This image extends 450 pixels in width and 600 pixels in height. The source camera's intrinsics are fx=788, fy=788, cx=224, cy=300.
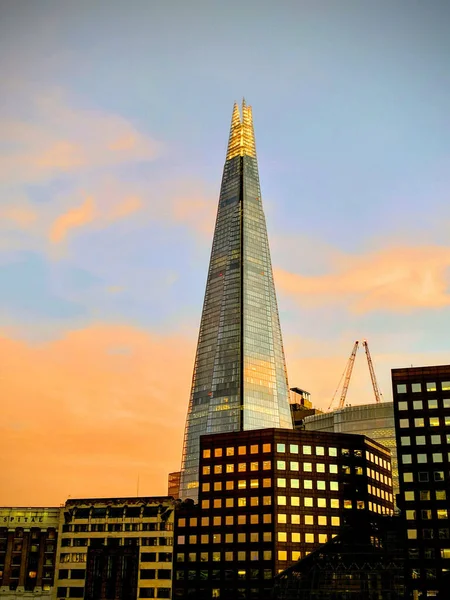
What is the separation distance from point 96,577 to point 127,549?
10.4 meters

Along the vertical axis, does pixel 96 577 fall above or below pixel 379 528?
below

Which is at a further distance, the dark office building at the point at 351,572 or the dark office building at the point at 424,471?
the dark office building at the point at 424,471

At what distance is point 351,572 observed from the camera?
168m

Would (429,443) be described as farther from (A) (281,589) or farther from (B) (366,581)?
(A) (281,589)

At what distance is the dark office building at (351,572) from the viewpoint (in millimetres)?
168250

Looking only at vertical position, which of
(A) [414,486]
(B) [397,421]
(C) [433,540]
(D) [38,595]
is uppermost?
(B) [397,421]

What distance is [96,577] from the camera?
199250mm

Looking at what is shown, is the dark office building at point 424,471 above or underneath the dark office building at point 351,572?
above

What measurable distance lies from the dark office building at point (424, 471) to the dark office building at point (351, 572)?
202 inches

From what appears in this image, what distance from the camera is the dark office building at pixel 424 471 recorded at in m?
173

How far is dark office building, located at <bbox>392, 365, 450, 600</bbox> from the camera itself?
173 meters

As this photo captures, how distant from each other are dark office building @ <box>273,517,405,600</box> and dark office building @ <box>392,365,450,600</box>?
202 inches

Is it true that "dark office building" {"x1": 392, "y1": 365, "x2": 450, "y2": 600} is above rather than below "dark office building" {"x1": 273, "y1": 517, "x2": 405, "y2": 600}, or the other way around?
above

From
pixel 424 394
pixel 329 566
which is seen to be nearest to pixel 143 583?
A: pixel 329 566
